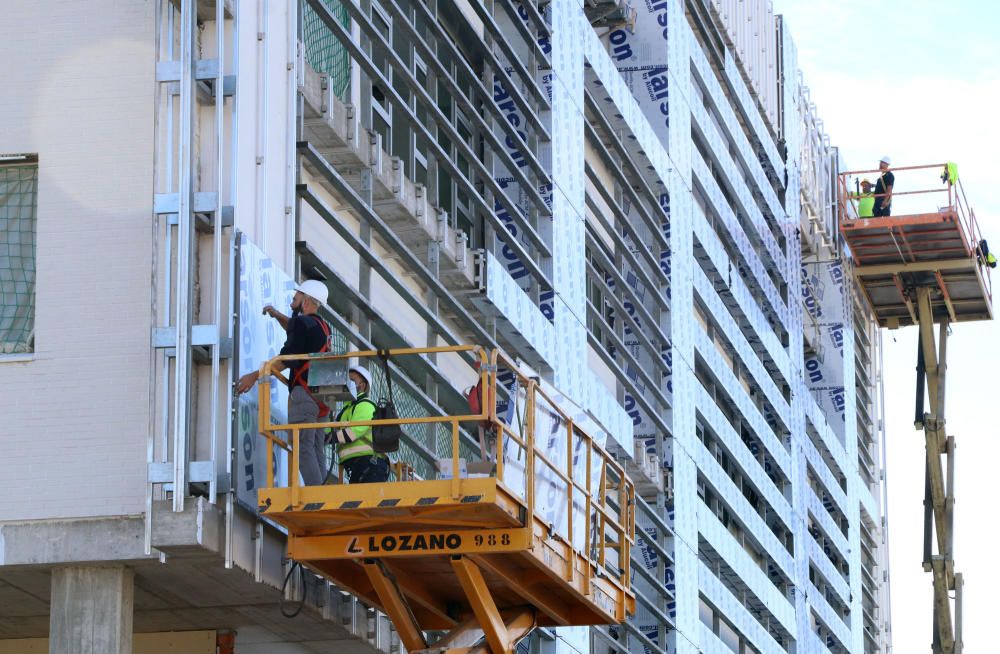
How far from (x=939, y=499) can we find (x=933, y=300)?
600 cm

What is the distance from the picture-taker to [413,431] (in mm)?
23484

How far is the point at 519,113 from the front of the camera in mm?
29188

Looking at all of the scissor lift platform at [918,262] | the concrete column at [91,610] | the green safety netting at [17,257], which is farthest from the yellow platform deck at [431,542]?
the scissor lift platform at [918,262]

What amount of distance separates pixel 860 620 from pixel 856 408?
7.52m

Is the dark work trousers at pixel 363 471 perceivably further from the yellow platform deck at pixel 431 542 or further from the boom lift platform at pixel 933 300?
the boom lift platform at pixel 933 300

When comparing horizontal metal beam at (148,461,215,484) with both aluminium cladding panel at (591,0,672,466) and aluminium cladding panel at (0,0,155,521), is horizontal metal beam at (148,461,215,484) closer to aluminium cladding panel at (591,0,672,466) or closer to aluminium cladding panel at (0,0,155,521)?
aluminium cladding panel at (0,0,155,521)

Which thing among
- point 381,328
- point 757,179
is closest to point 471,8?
point 381,328

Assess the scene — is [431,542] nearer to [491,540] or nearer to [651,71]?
[491,540]

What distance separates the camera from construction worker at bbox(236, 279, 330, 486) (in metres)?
16.7

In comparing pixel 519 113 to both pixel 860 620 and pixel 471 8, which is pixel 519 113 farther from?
pixel 860 620

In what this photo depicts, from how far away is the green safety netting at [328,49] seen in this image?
68.9 ft

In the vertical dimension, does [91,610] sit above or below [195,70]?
below

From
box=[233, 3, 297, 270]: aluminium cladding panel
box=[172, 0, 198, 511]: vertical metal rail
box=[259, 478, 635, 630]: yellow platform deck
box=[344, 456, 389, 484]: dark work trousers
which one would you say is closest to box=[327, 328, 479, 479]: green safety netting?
box=[233, 3, 297, 270]: aluminium cladding panel

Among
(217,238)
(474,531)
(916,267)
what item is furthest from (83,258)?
(916,267)
